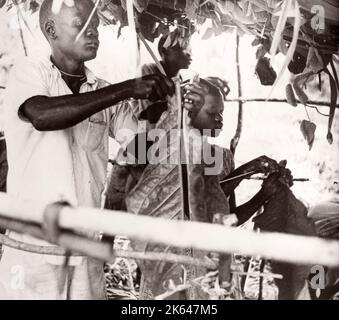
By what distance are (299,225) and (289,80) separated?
567mm

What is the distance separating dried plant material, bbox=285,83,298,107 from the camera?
2086 millimetres

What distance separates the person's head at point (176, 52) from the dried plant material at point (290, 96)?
1.31 feet

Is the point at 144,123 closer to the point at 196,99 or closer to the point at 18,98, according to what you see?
the point at 196,99

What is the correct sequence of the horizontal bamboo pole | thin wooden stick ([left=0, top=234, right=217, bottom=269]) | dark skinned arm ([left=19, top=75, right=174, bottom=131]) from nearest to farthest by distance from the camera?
the horizontal bamboo pole
thin wooden stick ([left=0, top=234, right=217, bottom=269])
dark skinned arm ([left=19, top=75, right=174, bottom=131])

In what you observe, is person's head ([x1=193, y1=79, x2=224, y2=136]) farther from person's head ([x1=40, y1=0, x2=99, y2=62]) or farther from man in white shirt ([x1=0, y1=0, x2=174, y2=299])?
person's head ([x1=40, y1=0, x2=99, y2=62])

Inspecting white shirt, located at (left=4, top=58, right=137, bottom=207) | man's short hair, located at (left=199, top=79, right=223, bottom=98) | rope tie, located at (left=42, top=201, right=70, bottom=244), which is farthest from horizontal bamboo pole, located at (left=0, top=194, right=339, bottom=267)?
man's short hair, located at (left=199, top=79, right=223, bottom=98)

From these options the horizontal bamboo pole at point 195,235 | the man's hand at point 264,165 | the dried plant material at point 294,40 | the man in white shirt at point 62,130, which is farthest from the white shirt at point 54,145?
the horizontal bamboo pole at point 195,235

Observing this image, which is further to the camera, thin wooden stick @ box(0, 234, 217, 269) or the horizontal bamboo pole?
thin wooden stick @ box(0, 234, 217, 269)

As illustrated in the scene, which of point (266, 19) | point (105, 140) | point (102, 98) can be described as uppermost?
point (266, 19)

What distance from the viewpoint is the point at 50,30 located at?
2053mm

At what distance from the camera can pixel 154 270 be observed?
2.01 metres

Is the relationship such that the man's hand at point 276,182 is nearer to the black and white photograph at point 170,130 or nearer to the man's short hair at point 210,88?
the black and white photograph at point 170,130

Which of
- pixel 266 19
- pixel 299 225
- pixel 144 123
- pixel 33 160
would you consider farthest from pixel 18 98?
pixel 299 225

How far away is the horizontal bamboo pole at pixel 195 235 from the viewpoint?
88cm
